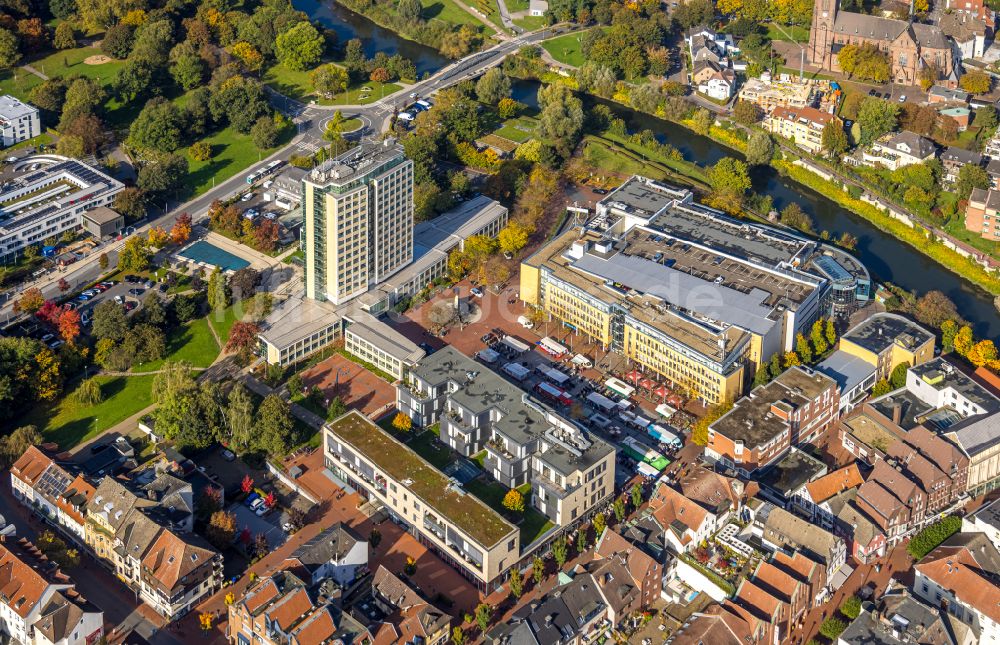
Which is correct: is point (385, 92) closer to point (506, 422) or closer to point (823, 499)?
point (506, 422)

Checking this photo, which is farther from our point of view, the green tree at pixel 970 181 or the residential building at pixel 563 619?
the green tree at pixel 970 181

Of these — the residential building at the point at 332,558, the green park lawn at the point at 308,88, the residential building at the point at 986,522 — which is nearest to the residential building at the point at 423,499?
the residential building at the point at 332,558

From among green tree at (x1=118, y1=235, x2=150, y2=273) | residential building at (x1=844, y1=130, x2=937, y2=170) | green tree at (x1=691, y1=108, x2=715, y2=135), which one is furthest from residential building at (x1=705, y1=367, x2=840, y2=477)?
green tree at (x1=118, y1=235, x2=150, y2=273)

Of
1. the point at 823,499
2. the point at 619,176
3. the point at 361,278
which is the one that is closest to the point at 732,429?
the point at 823,499

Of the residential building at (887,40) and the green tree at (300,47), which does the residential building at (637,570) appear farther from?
the green tree at (300,47)

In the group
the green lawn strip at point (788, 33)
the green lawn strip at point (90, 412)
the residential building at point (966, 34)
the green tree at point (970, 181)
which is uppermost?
the residential building at point (966, 34)
